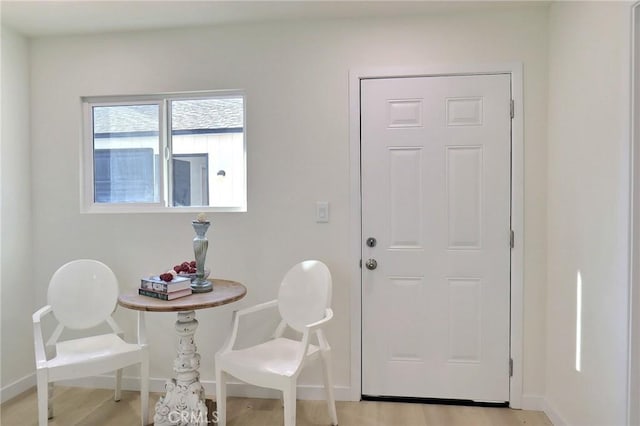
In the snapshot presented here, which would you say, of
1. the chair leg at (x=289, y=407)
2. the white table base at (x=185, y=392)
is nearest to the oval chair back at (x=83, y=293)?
the white table base at (x=185, y=392)

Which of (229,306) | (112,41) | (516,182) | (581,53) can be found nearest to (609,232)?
(516,182)

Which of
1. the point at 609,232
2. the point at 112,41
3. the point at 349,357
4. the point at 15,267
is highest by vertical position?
the point at 112,41

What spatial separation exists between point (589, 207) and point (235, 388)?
7.42ft

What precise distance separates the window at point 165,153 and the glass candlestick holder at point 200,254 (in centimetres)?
48

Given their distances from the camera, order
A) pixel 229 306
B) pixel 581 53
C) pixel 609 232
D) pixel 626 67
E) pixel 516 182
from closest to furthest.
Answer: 1. pixel 626 67
2. pixel 609 232
3. pixel 581 53
4. pixel 516 182
5. pixel 229 306

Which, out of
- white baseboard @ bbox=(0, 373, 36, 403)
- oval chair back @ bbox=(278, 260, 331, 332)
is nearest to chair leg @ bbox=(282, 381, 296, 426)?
oval chair back @ bbox=(278, 260, 331, 332)

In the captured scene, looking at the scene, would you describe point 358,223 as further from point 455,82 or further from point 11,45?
point 11,45

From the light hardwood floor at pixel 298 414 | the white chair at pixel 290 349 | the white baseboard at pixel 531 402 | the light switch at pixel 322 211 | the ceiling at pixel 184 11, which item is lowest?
the light hardwood floor at pixel 298 414

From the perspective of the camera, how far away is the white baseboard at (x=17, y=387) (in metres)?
2.45

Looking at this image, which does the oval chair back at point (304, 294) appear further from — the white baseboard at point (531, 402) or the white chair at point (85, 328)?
Answer: the white baseboard at point (531, 402)

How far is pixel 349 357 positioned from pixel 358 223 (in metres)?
0.84

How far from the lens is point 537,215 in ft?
7.47

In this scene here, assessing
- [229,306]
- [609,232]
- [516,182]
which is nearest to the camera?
[609,232]

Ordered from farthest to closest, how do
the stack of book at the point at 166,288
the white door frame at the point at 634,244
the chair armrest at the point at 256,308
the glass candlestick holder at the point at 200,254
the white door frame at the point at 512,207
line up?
the white door frame at the point at 512,207, the chair armrest at the point at 256,308, the glass candlestick holder at the point at 200,254, the stack of book at the point at 166,288, the white door frame at the point at 634,244
